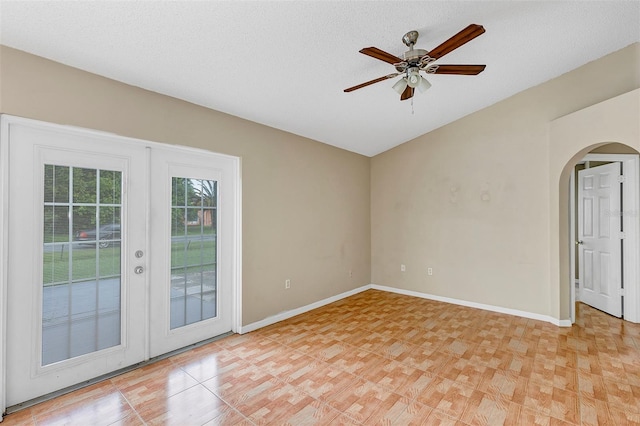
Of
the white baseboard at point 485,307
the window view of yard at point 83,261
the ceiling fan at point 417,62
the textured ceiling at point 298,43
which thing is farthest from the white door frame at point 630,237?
the window view of yard at point 83,261

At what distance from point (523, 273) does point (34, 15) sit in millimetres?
5582

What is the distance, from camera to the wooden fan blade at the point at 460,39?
1.79 m

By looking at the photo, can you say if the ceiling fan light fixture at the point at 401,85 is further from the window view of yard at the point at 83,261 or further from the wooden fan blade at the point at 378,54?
the window view of yard at the point at 83,261

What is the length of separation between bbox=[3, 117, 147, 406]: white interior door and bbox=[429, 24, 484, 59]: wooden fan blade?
2753mm

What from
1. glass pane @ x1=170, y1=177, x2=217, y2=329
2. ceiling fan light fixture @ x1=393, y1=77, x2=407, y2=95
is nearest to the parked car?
glass pane @ x1=170, y1=177, x2=217, y2=329

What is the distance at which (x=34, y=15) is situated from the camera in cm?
182

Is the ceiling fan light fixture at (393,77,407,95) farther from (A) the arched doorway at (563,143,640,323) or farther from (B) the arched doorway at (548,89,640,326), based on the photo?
(A) the arched doorway at (563,143,640,323)

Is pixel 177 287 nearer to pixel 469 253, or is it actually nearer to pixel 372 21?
pixel 372 21

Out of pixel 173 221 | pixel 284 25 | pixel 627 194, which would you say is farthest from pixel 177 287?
pixel 627 194

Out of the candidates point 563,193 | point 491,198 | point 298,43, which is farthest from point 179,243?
point 563,193

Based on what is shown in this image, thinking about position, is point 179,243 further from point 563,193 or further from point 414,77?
point 563,193

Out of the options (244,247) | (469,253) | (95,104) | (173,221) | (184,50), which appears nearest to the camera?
(184,50)

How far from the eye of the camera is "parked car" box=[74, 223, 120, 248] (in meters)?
2.47

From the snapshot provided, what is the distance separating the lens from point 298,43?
2408 millimetres
